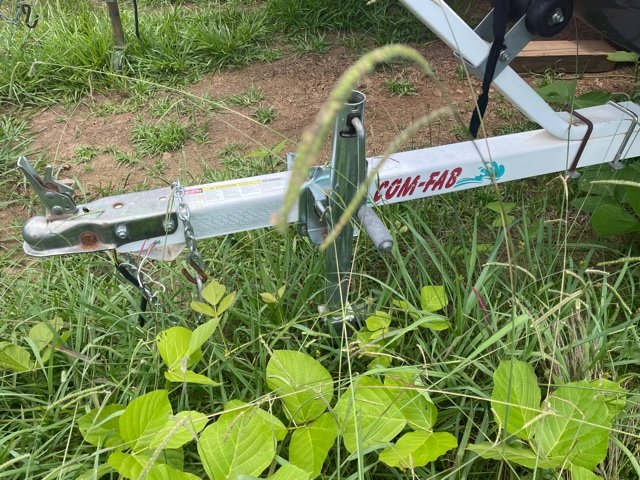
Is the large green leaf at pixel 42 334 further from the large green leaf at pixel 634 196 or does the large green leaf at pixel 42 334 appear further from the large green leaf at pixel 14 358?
the large green leaf at pixel 634 196

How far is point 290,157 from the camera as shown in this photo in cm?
127

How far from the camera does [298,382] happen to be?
117 cm

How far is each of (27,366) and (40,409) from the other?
0.34ft

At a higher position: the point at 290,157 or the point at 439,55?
the point at 290,157

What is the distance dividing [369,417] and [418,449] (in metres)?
0.11

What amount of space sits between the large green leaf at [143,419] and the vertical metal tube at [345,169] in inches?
15.4

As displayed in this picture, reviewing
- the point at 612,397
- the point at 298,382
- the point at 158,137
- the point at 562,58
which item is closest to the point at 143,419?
the point at 298,382

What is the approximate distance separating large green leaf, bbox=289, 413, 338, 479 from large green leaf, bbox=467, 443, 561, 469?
257mm

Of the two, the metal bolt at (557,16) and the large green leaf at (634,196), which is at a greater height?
the metal bolt at (557,16)

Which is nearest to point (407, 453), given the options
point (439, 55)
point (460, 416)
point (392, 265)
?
point (460, 416)

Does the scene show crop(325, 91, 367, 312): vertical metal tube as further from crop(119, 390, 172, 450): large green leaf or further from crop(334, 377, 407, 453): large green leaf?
crop(119, 390, 172, 450): large green leaf

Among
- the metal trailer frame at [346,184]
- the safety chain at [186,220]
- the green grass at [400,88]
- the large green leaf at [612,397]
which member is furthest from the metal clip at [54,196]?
the green grass at [400,88]

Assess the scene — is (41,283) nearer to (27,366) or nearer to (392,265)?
(27,366)

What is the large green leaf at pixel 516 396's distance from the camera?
42.1 inches
